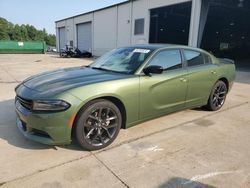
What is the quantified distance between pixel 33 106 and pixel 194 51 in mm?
3249

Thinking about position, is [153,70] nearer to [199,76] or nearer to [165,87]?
[165,87]

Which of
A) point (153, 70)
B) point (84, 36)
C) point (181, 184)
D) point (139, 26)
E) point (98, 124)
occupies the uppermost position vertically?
point (139, 26)

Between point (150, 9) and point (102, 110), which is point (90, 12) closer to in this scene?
point (150, 9)

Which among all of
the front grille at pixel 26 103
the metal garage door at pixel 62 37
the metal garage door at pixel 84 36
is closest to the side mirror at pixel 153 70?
the front grille at pixel 26 103

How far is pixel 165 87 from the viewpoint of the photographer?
3.88 metres

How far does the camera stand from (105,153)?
10.4 ft

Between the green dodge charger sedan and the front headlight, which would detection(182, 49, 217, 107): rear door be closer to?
the green dodge charger sedan

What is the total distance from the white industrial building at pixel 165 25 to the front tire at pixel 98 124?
12291 millimetres

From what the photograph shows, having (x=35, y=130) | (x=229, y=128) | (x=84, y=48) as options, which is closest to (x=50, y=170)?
(x=35, y=130)

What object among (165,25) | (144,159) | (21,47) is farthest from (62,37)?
(144,159)

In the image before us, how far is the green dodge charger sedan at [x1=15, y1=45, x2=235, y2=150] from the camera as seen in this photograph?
9.56 ft

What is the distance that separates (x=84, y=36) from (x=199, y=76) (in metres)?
27.2

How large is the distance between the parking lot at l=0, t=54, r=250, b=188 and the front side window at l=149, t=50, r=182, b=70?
1.07 meters

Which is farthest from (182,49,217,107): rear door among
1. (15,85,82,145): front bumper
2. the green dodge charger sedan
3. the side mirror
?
(15,85,82,145): front bumper
